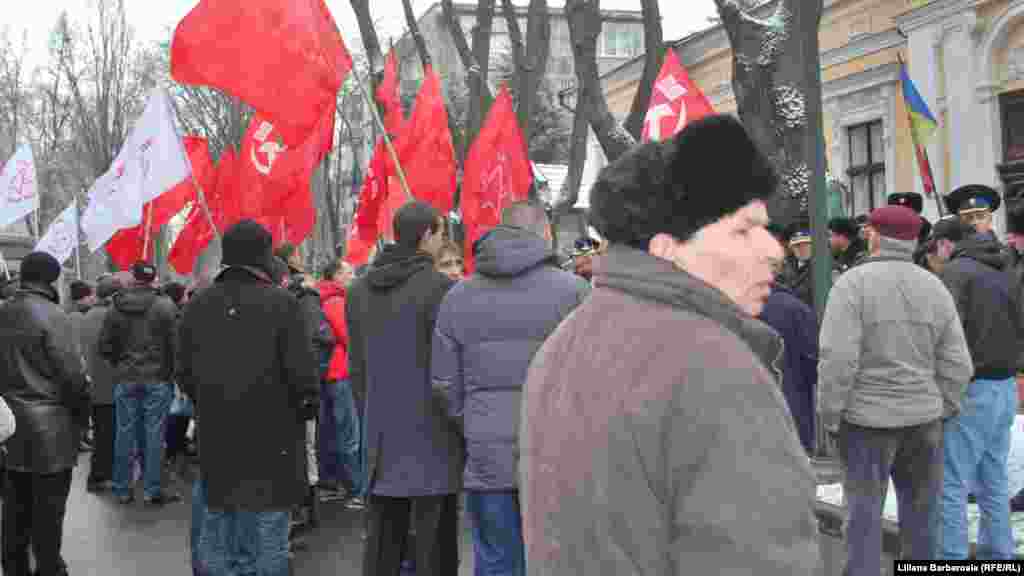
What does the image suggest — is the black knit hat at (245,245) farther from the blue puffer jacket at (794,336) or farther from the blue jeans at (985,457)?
the blue jeans at (985,457)

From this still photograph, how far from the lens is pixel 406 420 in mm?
4801

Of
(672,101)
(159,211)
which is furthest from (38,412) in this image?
(159,211)

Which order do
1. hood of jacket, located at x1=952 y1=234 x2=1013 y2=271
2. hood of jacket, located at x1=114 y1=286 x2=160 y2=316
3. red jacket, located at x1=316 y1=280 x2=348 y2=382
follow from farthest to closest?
hood of jacket, located at x1=114 y1=286 x2=160 y2=316 → red jacket, located at x1=316 y1=280 x2=348 y2=382 → hood of jacket, located at x1=952 y1=234 x2=1013 y2=271

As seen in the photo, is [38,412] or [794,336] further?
[794,336]

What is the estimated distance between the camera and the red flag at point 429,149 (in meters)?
11.0

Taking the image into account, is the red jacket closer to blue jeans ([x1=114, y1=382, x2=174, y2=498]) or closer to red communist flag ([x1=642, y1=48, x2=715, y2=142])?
blue jeans ([x1=114, y1=382, x2=174, y2=498])

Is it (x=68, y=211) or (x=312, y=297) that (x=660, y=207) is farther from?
(x=68, y=211)

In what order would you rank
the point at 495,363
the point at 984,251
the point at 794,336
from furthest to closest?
the point at 794,336
the point at 984,251
the point at 495,363

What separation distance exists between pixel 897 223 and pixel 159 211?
10291 mm

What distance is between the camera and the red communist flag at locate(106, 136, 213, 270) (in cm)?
1293

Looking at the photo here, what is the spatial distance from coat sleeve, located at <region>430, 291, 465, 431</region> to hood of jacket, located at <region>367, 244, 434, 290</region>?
366 mm

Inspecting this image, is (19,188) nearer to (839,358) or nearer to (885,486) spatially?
(839,358)

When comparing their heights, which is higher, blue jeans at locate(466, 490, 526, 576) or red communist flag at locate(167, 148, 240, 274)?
red communist flag at locate(167, 148, 240, 274)

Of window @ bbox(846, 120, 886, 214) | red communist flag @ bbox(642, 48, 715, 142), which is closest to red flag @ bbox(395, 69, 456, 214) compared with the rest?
red communist flag @ bbox(642, 48, 715, 142)
